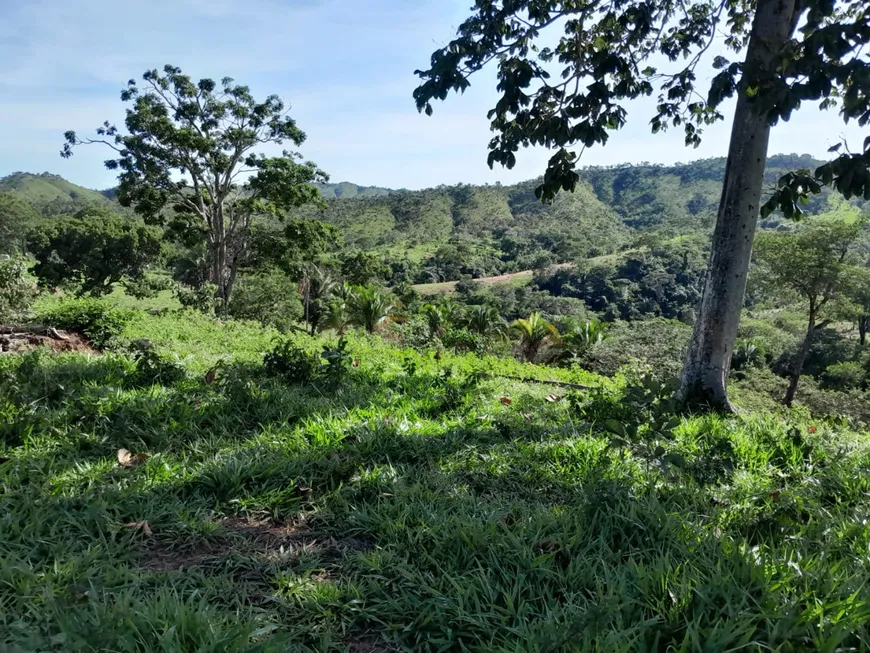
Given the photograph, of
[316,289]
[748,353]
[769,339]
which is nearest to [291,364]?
[316,289]

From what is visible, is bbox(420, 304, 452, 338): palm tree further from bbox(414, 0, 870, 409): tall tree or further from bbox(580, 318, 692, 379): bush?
bbox(414, 0, 870, 409): tall tree

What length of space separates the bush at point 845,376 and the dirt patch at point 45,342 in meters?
29.7

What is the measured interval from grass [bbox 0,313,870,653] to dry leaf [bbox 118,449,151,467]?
0.23 feet

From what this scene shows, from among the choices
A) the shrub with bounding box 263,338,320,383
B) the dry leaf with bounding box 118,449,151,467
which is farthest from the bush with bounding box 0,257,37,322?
the dry leaf with bounding box 118,449,151,467

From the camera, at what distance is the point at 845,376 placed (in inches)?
989

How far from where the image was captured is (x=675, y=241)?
219 ft

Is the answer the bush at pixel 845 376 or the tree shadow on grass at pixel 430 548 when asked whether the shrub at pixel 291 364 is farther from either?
the bush at pixel 845 376

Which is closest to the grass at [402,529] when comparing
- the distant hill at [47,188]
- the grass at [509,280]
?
the grass at [509,280]

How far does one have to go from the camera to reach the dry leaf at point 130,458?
297 cm

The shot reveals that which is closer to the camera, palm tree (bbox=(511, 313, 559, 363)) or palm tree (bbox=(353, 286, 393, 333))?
palm tree (bbox=(353, 286, 393, 333))

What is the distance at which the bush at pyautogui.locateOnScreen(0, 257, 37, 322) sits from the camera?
24.1 feet

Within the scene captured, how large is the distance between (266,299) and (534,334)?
14180 mm

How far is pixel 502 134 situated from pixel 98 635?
15.7 feet

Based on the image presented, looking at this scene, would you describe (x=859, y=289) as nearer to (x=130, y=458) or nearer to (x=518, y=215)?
(x=130, y=458)
